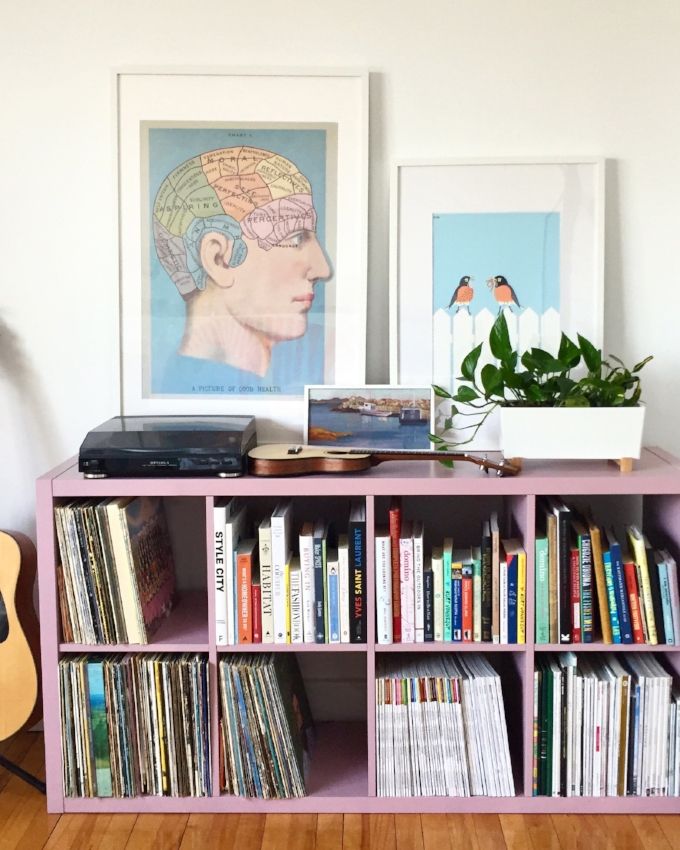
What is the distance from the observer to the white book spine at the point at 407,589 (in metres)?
2.08

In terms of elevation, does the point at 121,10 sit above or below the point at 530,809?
above

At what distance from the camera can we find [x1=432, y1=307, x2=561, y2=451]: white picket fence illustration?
235 centimetres

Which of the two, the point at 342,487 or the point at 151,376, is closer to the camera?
the point at 342,487

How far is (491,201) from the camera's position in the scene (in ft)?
7.68

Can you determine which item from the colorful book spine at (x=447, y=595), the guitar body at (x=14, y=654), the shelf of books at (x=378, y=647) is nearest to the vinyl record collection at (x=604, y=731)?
the shelf of books at (x=378, y=647)

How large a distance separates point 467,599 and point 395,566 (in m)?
0.18

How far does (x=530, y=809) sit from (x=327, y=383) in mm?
1126

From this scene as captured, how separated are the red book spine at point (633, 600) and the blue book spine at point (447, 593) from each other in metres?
0.39

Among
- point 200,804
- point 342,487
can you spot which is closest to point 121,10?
point 342,487

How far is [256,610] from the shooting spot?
83.0 inches

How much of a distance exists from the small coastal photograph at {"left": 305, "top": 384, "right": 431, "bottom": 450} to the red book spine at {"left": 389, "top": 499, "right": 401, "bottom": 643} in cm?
25

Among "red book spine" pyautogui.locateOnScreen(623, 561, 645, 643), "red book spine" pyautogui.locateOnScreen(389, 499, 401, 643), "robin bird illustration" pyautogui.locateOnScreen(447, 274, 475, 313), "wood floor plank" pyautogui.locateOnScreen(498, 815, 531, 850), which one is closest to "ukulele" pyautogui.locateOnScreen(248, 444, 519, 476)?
"red book spine" pyautogui.locateOnScreen(389, 499, 401, 643)

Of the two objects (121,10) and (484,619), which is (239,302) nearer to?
(121,10)

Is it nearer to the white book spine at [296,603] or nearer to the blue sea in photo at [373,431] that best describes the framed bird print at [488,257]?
the blue sea in photo at [373,431]
